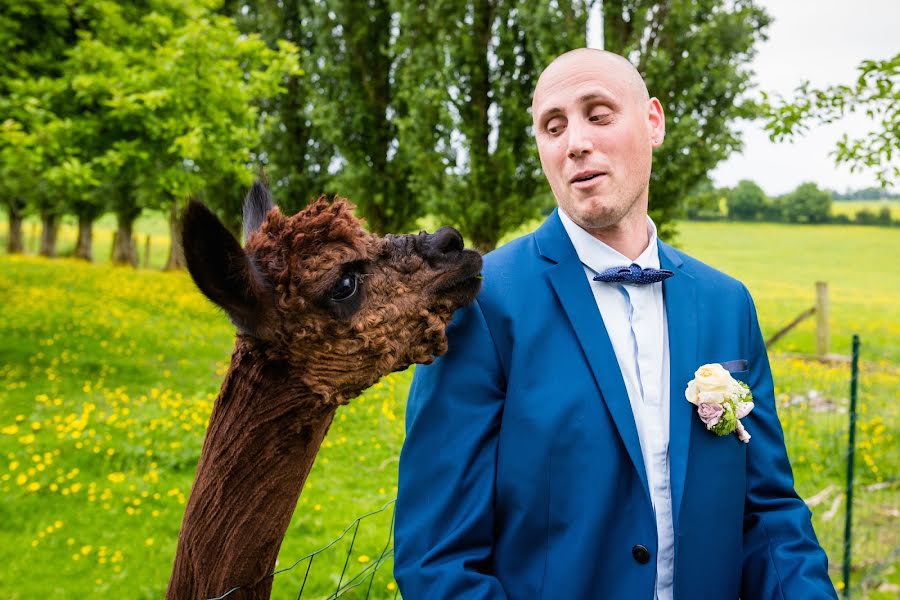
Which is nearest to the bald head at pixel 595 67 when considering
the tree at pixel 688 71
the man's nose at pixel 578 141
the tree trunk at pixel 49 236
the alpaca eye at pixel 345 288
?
the man's nose at pixel 578 141

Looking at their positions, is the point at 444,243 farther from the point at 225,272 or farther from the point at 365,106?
the point at 365,106

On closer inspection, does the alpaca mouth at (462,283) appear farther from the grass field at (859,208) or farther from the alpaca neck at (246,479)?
the grass field at (859,208)

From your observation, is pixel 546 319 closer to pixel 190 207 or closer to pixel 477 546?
pixel 477 546

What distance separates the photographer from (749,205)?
5591 cm

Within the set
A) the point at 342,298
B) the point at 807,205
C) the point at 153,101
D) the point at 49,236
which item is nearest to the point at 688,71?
the point at 153,101

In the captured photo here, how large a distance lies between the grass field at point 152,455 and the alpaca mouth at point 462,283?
2.97 m

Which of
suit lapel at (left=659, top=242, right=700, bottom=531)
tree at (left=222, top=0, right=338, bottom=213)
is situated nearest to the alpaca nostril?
suit lapel at (left=659, top=242, right=700, bottom=531)

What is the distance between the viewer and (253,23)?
20875 mm

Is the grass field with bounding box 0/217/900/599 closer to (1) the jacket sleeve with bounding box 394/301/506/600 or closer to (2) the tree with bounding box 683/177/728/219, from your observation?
(1) the jacket sleeve with bounding box 394/301/506/600

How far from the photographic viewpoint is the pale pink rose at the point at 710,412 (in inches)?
65.6

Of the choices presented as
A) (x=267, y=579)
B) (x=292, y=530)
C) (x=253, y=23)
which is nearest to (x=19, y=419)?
(x=292, y=530)

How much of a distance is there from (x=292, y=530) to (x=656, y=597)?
404cm

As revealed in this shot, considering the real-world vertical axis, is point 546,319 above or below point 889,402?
above

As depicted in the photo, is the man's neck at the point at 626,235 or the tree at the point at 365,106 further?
the tree at the point at 365,106
